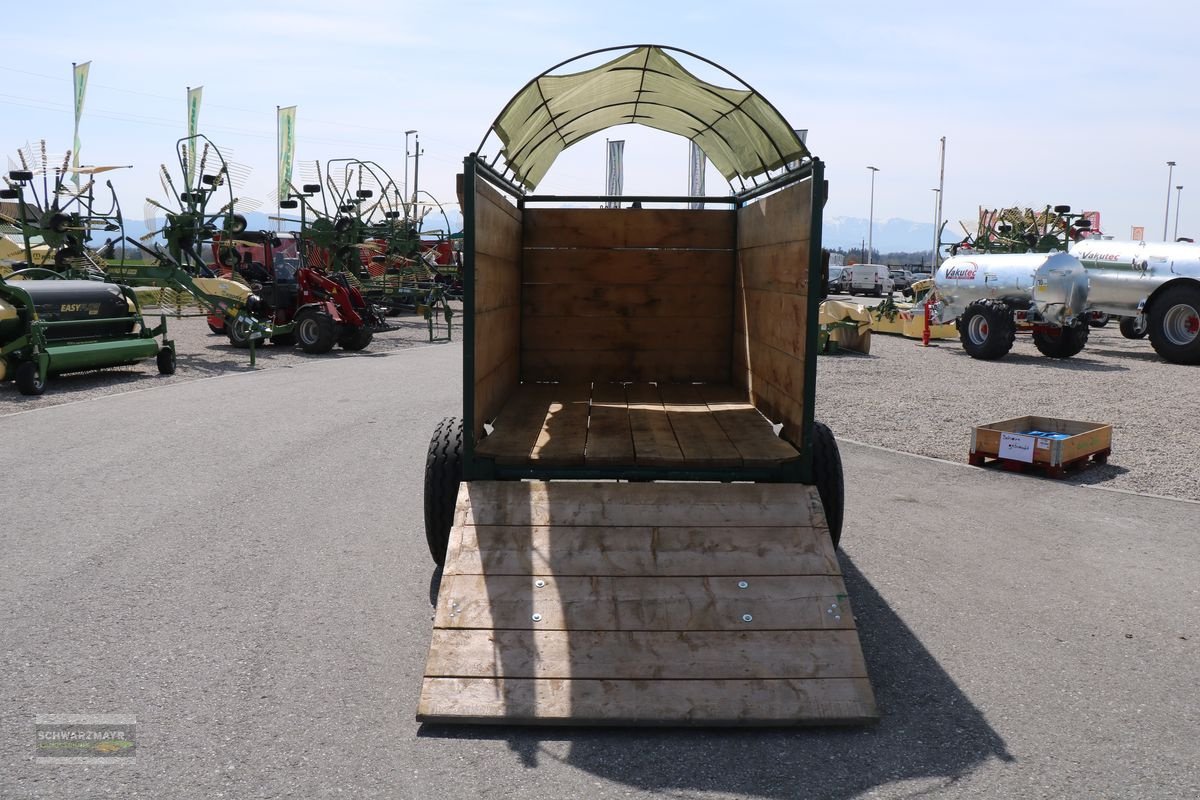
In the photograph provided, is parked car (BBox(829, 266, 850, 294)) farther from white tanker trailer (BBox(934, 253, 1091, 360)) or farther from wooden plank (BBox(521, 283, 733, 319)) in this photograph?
wooden plank (BBox(521, 283, 733, 319))

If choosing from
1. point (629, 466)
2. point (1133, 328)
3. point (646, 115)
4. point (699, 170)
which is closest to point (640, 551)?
point (629, 466)

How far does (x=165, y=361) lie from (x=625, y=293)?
10.7 metres

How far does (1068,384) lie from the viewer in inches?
619

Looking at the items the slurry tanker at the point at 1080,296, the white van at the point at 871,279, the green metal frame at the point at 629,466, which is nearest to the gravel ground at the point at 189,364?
the green metal frame at the point at 629,466

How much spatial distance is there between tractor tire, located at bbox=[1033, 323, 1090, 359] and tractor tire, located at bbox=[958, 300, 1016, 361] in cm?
88

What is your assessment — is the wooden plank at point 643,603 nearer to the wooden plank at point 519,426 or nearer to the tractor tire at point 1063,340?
the wooden plank at point 519,426

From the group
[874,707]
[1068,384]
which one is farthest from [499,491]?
[1068,384]

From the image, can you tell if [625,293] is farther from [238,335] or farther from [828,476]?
[238,335]

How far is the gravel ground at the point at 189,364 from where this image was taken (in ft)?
42.9

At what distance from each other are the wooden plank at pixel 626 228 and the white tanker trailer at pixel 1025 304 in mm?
13703

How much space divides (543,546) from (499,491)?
1.50ft

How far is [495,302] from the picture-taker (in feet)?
19.7

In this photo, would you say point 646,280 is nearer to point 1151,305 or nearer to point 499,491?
point 499,491

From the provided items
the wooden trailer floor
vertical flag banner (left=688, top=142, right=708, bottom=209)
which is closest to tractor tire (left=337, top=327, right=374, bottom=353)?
vertical flag banner (left=688, top=142, right=708, bottom=209)
